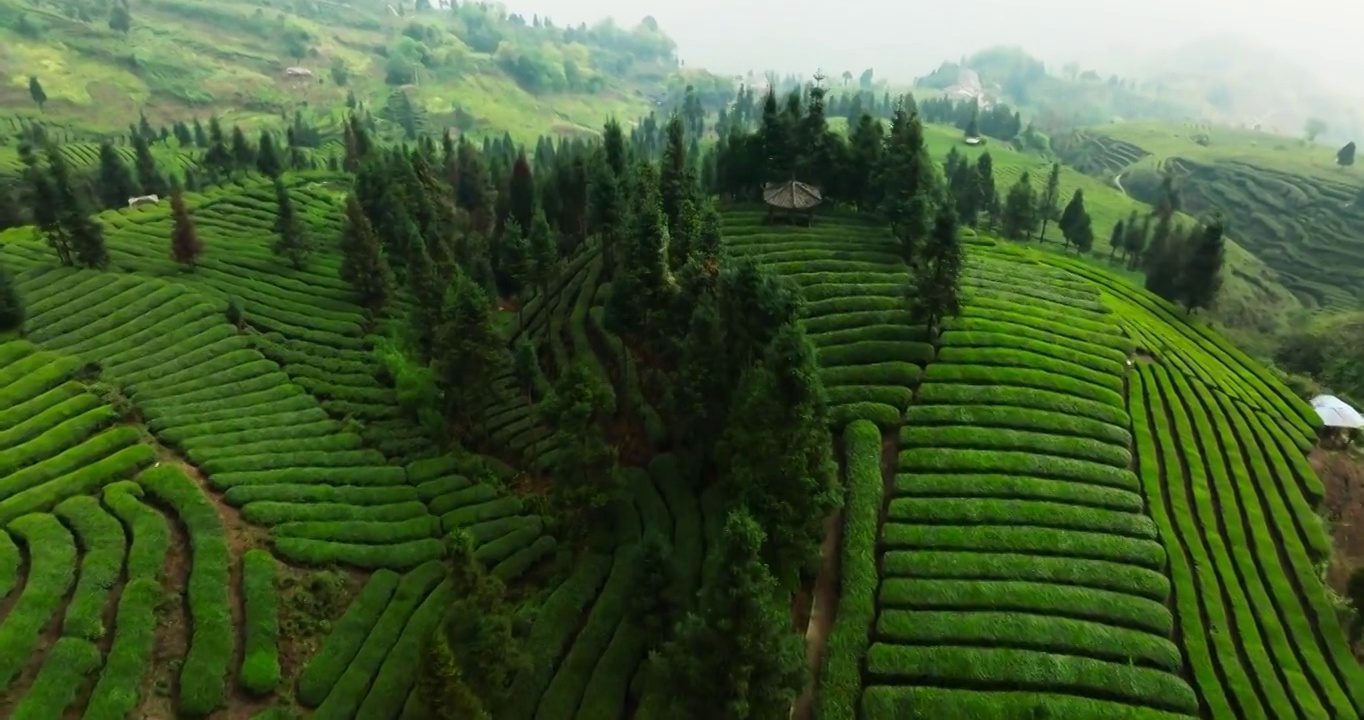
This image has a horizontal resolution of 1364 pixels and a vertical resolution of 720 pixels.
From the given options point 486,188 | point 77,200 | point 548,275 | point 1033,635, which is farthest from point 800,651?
point 486,188

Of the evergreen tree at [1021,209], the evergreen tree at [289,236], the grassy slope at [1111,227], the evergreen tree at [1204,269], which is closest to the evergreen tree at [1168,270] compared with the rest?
the evergreen tree at [1204,269]

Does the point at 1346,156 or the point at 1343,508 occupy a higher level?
the point at 1346,156

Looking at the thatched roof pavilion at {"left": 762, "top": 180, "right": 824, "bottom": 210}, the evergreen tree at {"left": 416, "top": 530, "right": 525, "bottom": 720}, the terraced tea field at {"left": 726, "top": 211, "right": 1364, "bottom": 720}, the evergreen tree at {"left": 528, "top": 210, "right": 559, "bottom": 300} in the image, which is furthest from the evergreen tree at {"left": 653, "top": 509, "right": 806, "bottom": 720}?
the thatched roof pavilion at {"left": 762, "top": 180, "right": 824, "bottom": 210}

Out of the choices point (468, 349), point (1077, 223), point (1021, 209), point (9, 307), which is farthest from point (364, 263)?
point (1077, 223)

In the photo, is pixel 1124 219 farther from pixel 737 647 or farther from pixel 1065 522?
pixel 737 647

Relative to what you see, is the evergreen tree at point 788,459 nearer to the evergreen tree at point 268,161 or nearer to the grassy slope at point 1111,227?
the grassy slope at point 1111,227

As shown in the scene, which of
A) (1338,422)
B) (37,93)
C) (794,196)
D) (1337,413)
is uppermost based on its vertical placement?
(794,196)
